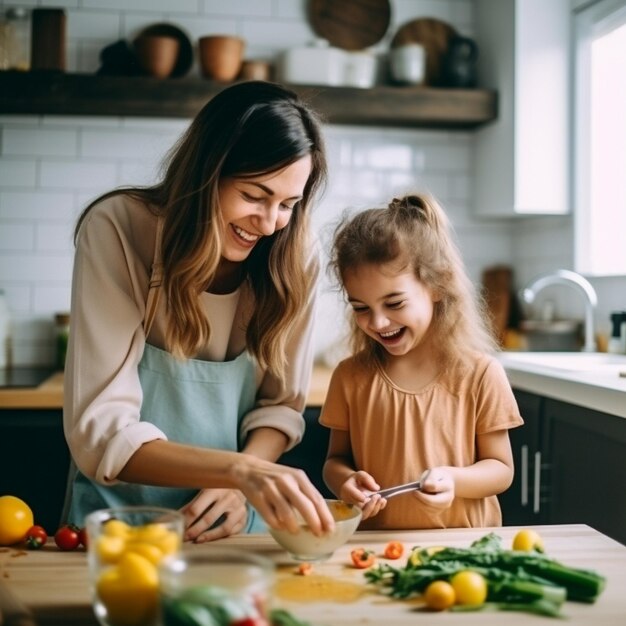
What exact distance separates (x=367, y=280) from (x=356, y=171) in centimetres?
199

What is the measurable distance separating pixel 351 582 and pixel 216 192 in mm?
757

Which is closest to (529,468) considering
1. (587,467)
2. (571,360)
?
(587,467)

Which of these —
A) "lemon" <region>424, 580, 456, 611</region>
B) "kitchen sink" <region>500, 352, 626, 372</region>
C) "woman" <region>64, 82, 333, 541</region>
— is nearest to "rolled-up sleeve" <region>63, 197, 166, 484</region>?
"woman" <region>64, 82, 333, 541</region>

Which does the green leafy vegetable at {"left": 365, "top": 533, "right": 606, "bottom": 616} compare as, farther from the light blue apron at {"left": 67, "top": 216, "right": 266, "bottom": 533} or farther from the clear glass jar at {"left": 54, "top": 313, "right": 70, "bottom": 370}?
the clear glass jar at {"left": 54, "top": 313, "right": 70, "bottom": 370}

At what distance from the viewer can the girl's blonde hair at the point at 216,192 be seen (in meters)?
1.56

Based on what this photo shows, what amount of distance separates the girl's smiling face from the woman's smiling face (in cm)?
22

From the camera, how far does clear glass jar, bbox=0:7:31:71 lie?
3273 mm

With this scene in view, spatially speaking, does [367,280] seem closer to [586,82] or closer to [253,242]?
[253,242]

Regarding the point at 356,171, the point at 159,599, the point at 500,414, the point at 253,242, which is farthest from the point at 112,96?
the point at 159,599

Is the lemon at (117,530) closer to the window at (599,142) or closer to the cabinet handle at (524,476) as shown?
the cabinet handle at (524,476)

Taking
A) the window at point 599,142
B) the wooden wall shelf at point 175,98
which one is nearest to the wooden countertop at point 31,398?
the wooden wall shelf at point 175,98

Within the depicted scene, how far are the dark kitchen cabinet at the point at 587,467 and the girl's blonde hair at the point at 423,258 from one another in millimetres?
466

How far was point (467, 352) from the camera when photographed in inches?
71.8

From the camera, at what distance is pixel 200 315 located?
1636 mm
